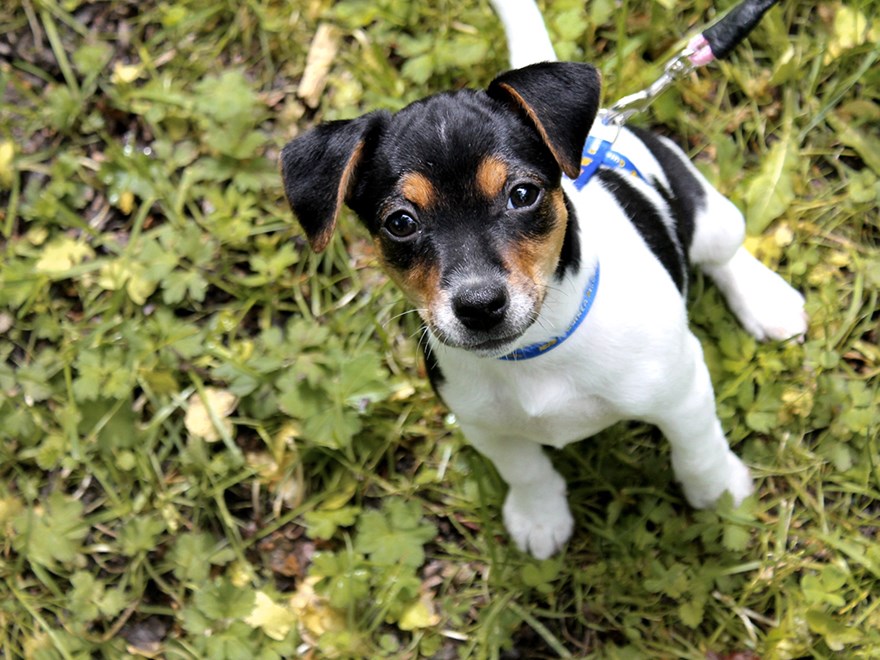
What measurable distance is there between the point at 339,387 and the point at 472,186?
6.51ft

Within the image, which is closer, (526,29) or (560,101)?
(560,101)

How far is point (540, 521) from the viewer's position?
15.0ft

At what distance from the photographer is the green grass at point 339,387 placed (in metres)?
4.54

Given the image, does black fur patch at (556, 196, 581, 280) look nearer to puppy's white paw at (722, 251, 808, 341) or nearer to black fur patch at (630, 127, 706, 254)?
black fur patch at (630, 127, 706, 254)

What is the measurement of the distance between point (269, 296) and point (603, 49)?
2286 mm

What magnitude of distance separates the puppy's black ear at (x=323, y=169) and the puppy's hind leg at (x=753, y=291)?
1927mm

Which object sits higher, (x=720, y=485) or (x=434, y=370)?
(x=434, y=370)

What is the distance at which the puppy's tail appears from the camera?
426cm

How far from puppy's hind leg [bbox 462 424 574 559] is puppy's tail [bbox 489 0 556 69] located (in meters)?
1.63

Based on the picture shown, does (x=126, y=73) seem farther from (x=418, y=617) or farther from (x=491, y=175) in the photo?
(x=491, y=175)

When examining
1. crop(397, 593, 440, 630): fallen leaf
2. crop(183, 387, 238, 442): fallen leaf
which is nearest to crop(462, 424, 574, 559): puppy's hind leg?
crop(397, 593, 440, 630): fallen leaf

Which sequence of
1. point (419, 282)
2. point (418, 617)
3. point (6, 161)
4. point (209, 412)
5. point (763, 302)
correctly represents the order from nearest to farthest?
point (419, 282) < point (418, 617) < point (763, 302) < point (209, 412) < point (6, 161)

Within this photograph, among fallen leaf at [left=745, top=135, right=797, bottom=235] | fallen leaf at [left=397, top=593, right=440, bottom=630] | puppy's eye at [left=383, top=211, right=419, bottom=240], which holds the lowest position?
fallen leaf at [left=397, top=593, right=440, bottom=630]

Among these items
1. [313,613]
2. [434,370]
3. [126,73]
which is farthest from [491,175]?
[126,73]
